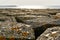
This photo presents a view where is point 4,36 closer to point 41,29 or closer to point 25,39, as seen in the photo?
point 25,39

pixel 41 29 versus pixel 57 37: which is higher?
pixel 57 37

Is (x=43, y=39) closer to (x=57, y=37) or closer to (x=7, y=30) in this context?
(x=57, y=37)

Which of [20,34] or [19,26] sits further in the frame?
[19,26]

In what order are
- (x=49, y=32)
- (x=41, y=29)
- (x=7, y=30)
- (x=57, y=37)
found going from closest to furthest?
(x=57, y=37) < (x=49, y=32) < (x=7, y=30) < (x=41, y=29)

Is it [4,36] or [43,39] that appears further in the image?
[4,36]

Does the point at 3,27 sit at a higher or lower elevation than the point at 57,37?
lower

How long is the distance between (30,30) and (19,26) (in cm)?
9

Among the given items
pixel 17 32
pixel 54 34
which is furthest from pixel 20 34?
pixel 54 34

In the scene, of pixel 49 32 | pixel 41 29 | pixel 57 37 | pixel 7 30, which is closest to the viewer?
pixel 57 37

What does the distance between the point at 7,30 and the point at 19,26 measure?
0.38ft

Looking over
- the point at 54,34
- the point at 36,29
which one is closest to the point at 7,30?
the point at 36,29

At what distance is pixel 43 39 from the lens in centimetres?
100

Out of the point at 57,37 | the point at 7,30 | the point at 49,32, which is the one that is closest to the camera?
the point at 57,37

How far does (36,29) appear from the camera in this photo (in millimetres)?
1352
